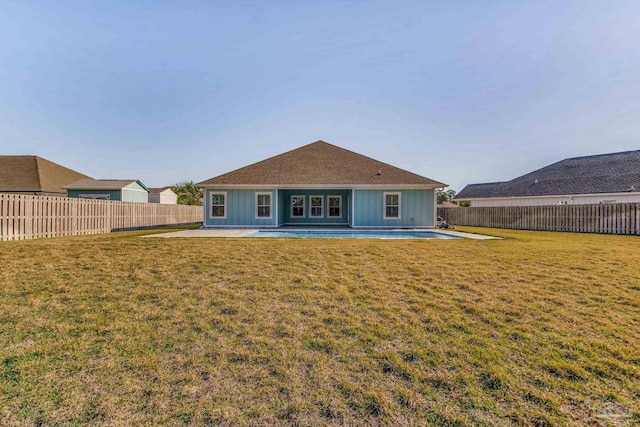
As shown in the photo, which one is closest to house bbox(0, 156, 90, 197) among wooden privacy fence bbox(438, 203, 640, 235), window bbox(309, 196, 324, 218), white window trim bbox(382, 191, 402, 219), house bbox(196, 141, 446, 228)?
house bbox(196, 141, 446, 228)

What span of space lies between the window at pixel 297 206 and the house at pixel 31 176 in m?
20.6

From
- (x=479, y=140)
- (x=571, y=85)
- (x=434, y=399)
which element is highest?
(x=571, y=85)

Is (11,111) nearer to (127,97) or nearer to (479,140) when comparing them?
(127,97)

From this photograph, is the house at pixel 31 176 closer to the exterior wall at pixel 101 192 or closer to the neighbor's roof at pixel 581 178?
the exterior wall at pixel 101 192

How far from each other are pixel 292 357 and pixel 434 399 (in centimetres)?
137

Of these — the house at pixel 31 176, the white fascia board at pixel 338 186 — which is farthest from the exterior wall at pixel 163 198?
the white fascia board at pixel 338 186

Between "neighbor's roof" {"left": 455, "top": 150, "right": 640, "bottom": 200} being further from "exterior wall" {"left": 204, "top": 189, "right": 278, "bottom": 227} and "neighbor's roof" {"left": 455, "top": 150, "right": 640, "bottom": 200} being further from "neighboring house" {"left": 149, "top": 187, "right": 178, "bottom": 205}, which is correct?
"neighboring house" {"left": 149, "top": 187, "right": 178, "bottom": 205}

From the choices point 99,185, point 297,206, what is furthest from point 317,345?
point 99,185

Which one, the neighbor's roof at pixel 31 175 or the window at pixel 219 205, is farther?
the neighbor's roof at pixel 31 175

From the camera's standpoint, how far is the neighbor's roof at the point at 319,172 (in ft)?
56.6

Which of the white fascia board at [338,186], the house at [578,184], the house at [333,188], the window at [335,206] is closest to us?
the white fascia board at [338,186]

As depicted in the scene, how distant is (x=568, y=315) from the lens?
411 cm

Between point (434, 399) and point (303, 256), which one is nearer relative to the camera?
point (434, 399)

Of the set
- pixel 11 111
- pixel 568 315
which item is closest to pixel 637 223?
pixel 568 315
